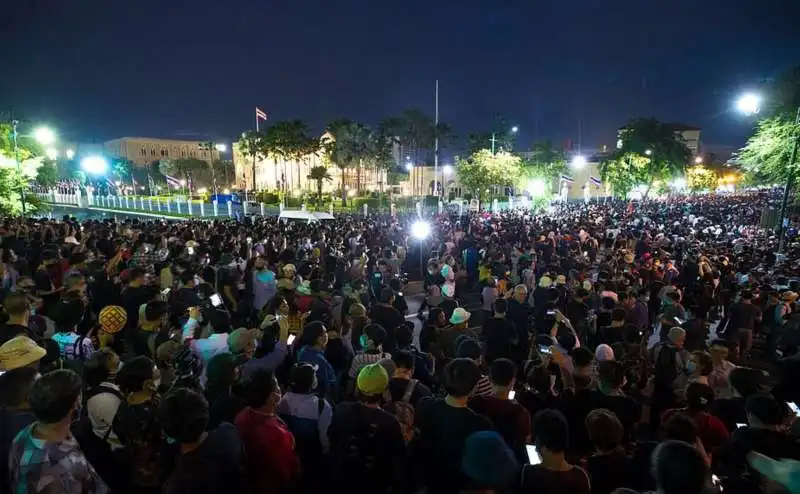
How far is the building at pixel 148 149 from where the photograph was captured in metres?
131

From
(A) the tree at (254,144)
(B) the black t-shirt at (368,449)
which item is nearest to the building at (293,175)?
(A) the tree at (254,144)

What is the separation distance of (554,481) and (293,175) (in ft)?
273

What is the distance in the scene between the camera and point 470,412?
3.18m

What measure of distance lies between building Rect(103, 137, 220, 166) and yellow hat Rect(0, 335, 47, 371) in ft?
445

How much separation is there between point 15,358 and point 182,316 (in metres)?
2.44

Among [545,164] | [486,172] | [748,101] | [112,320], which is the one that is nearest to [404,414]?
[112,320]

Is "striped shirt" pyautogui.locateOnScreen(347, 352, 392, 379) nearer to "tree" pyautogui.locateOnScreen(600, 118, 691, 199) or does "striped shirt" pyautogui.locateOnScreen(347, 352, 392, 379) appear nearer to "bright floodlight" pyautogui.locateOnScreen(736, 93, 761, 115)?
"bright floodlight" pyautogui.locateOnScreen(736, 93, 761, 115)

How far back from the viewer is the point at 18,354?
325 centimetres

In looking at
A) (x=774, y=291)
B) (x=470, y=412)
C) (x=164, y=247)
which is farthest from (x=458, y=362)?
(x=164, y=247)

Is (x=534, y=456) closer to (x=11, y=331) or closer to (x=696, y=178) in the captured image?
(x=11, y=331)

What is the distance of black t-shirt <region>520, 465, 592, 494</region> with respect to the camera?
8.17 feet

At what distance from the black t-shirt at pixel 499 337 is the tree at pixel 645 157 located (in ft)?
146

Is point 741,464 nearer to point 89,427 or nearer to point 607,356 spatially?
point 607,356

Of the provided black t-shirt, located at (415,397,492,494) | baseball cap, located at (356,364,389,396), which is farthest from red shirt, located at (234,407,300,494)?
black t-shirt, located at (415,397,492,494)
